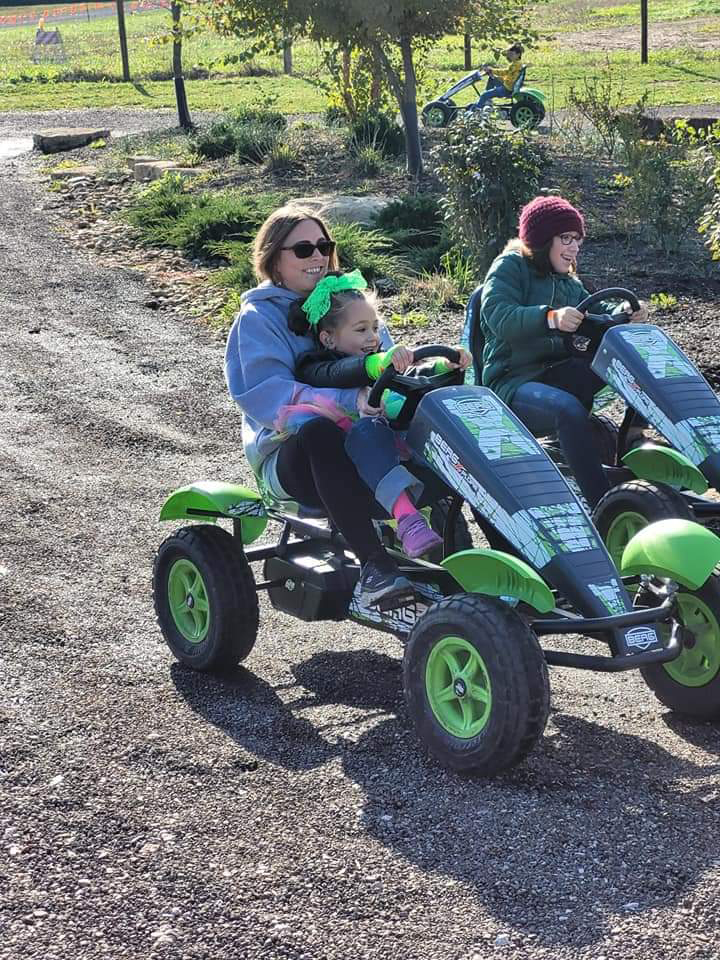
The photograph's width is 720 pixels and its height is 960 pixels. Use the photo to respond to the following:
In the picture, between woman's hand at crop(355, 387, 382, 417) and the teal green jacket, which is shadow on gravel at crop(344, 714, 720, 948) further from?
the teal green jacket

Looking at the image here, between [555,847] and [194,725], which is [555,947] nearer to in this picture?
[555,847]

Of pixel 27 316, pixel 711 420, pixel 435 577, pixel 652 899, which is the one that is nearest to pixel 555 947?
pixel 652 899

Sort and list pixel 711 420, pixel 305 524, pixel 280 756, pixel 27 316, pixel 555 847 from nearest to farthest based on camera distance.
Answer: pixel 555 847
pixel 280 756
pixel 305 524
pixel 711 420
pixel 27 316

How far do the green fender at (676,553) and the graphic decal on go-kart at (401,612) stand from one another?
68 cm

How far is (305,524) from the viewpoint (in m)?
5.28

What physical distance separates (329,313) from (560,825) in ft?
6.79

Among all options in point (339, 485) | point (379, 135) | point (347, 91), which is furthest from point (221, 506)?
point (347, 91)

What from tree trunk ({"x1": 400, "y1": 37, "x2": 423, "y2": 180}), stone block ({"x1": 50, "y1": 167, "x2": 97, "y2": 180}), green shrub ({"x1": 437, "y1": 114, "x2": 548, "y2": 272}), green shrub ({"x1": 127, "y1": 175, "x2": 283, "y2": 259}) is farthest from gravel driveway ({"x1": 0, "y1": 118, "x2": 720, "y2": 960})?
stone block ({"x1": 50, "y1": 167, "x2": 97, "y2": 180})

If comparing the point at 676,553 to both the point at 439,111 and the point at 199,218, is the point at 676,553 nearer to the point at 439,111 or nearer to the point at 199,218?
the point at 199,218

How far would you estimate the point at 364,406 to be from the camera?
4.75 metres

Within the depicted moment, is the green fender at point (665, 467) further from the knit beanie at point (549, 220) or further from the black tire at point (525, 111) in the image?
the black tire at point (525, 111)

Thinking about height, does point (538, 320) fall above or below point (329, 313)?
below

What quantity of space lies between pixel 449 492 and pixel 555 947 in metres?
1.96

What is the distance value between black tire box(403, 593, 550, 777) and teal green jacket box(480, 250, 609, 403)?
7.06ft
